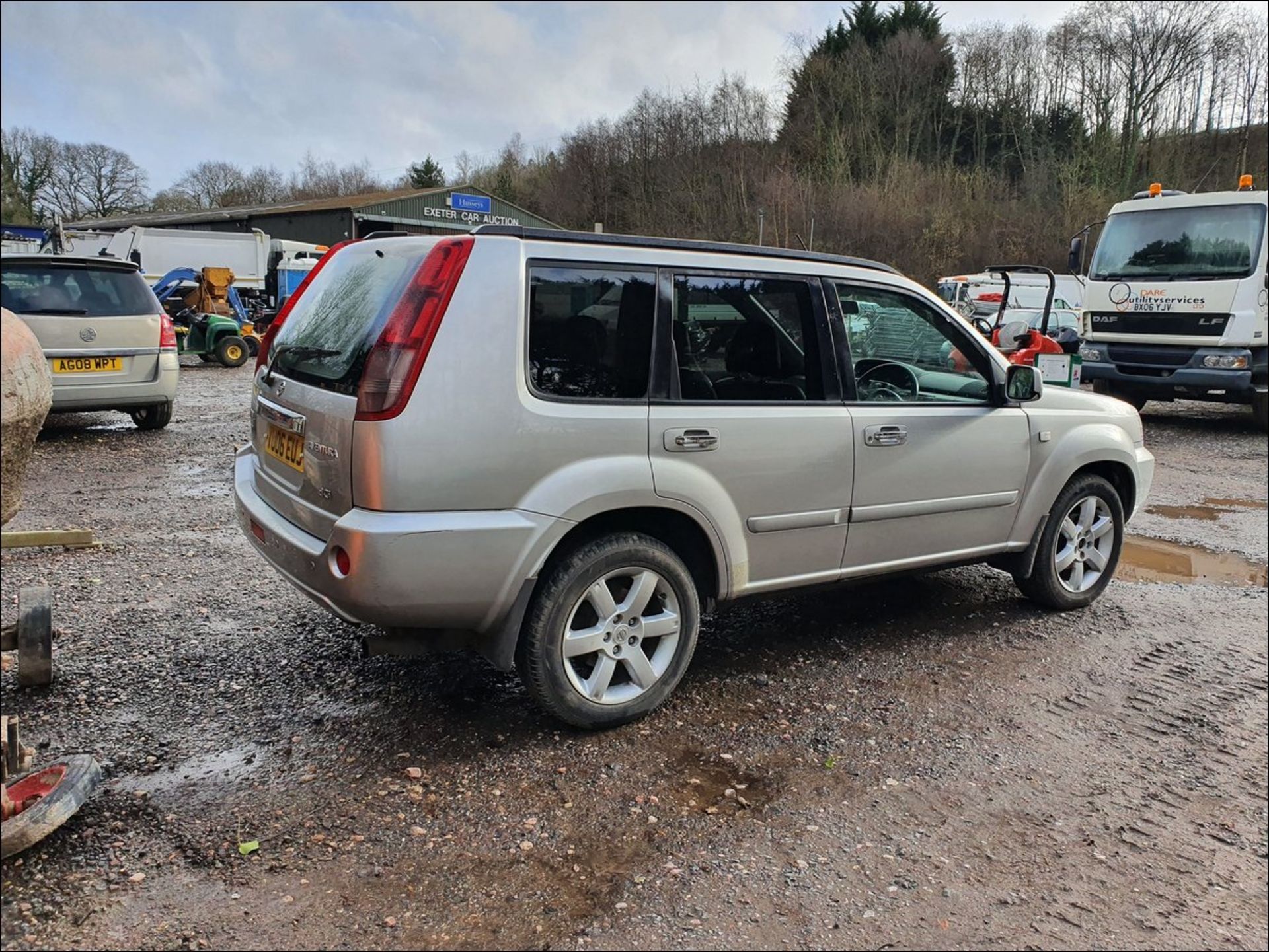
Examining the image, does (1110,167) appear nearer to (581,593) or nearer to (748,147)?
(748,147)

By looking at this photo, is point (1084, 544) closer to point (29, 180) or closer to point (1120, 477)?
point (1120, 477)

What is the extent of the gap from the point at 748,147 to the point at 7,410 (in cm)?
4025

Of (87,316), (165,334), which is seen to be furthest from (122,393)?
(87,316)

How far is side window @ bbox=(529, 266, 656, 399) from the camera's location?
10.4 feet

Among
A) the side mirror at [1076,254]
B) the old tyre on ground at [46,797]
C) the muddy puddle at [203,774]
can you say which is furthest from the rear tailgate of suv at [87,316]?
the side mirror at [1076,254]

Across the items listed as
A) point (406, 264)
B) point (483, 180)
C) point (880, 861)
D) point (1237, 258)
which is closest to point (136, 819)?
point (406, 264)

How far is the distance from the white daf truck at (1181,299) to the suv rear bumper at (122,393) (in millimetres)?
11441

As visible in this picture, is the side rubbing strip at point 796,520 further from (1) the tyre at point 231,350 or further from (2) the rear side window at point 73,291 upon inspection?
(1) the tyre at point 231,350

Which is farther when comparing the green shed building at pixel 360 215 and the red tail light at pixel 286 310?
the green shed building at pixel 360 215

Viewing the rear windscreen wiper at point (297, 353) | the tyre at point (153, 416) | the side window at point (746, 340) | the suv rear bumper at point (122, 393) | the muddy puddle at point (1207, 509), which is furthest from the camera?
the tyre at point (153, 416)

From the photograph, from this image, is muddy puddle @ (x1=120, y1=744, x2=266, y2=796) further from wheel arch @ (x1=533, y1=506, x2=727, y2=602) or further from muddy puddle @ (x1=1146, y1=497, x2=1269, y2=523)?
muddy puddle @ (x1=1146, y1=497, x2=1269, y2=523)

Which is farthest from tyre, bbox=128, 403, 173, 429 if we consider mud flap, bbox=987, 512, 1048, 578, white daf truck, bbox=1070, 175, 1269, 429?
white daf truck, bbox=1070, 175, 1269, 429

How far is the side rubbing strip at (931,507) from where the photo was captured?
13.1 feet

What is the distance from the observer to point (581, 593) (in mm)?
3262
